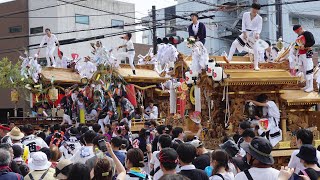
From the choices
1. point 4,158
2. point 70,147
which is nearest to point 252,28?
point 70,147

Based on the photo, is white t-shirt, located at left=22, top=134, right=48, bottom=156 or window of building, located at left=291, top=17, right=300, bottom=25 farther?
window of building, located at left=291, top=17, right=300, bottom=25

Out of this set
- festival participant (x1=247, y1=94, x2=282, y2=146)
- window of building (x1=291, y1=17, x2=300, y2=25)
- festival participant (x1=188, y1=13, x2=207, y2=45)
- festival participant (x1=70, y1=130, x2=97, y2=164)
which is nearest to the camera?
festival participant (x1=70, y1=130, x2=97, y2=164)

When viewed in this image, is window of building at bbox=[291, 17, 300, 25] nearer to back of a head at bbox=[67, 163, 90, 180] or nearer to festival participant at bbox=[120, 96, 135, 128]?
festival participant at bbox=[120, 96, 135, 128]

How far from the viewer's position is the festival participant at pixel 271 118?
37.3 ft

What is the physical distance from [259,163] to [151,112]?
14620 millimetres

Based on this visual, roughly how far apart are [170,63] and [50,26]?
824 inches

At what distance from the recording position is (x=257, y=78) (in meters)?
12.0

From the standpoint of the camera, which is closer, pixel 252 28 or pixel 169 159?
pixel 169 159

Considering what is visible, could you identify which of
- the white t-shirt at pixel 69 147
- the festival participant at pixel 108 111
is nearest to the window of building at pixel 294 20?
the festival participant at pixel 108 111

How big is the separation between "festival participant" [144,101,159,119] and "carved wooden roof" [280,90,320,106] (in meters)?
7.30

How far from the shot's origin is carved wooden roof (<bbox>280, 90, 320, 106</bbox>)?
40.9 feet

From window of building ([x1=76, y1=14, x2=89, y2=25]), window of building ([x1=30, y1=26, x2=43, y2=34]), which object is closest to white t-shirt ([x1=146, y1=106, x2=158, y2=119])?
window of building ([x1=30, y1=26, x2=43, y2=34])

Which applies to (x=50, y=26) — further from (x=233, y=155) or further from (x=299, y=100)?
(x=233, y=155)

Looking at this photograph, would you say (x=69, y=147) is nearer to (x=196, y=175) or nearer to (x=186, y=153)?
(x=186, y=153)
